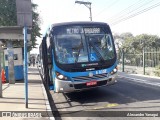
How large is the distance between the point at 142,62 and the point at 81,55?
664 inches

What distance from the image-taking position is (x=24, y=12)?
10438mm

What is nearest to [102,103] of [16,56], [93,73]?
[93,73]

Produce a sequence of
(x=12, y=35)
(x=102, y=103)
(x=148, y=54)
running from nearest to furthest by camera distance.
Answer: (x=102, y=103), (x=12, y=35), (x=148, y=54)

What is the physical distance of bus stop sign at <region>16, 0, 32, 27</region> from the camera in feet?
34.2

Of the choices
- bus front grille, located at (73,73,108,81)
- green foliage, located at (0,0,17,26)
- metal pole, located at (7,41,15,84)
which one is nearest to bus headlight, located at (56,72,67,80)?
bus front grille, located at (73,73,108,81)

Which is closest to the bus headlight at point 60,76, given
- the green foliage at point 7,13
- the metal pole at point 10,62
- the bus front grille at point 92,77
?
the bus front grille at point 92,77

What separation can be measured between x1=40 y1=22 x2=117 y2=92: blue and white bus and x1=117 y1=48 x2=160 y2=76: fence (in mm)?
12566

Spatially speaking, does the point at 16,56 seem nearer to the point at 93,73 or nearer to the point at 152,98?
the point at 93,73

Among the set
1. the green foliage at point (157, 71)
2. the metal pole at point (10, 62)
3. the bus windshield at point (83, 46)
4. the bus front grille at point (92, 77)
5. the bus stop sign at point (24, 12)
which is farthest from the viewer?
the green foliage at point (157, 71)

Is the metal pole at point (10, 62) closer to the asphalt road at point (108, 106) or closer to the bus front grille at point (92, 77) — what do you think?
the asphalt road at point (108, 106)

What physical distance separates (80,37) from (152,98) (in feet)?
12.0

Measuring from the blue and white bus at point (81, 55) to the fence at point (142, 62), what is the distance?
41.2ft

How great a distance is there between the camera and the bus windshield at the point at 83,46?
1223 cm

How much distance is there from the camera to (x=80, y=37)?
1255 centimetres
